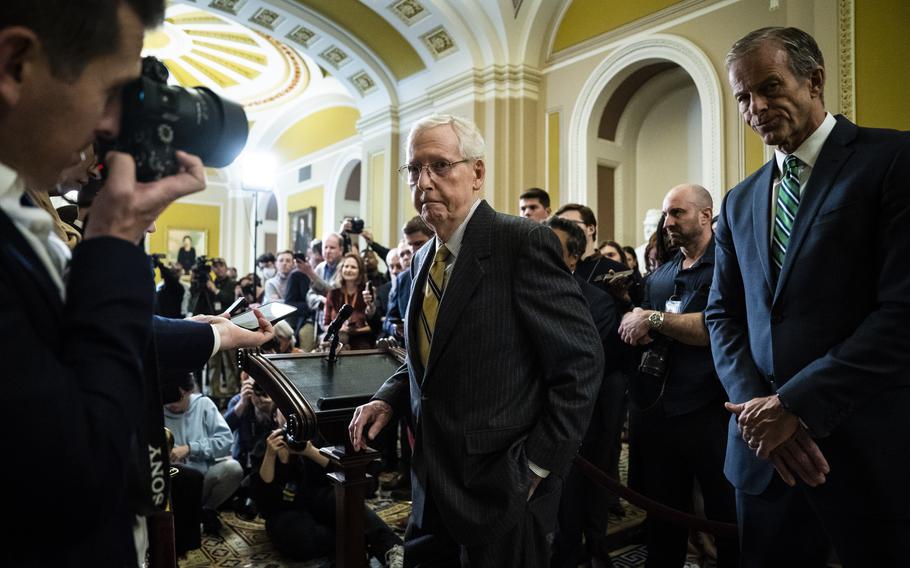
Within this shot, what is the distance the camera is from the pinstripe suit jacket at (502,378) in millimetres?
1344

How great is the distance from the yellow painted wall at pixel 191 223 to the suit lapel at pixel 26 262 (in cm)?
1761

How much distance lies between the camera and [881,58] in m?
4.70

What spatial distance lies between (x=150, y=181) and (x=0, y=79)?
178 mm

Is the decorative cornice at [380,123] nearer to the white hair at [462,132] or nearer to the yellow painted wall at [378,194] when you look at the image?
the yellow painted wall at [378,194]

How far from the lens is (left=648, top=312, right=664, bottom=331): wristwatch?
2246mm

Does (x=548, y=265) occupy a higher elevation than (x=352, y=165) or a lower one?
lower

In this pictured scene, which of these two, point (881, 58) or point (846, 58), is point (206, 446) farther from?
point (881, 58)

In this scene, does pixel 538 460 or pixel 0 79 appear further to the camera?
pixel 538 460

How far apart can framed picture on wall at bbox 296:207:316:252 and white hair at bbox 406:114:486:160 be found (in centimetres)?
1283

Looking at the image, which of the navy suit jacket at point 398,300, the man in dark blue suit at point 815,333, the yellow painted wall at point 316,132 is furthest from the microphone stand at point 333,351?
the yellow painted wall at point 316,132

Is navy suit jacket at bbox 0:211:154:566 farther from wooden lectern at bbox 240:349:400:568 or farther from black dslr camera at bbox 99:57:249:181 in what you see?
wooden lectern at bbox 240:349:400:568

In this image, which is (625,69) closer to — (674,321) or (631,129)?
(631,129)

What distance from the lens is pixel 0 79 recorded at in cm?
64

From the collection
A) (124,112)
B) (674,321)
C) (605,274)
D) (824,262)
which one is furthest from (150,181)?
(605,274)
